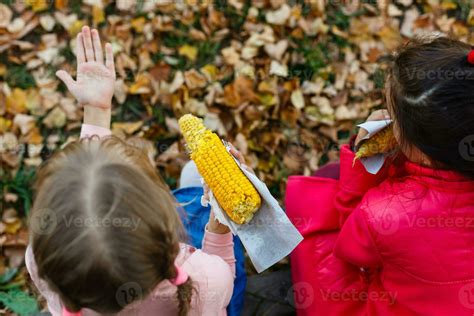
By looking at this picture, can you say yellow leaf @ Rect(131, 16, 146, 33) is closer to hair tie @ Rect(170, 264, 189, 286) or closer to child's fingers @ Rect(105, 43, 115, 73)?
child's fingers @ Rect(105, 43, 115, 73)

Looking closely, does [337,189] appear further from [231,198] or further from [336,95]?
[336,95]

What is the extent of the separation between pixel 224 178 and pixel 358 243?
43 cm

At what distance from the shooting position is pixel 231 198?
1429 millimetres

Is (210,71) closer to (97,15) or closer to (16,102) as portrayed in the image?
(97,15)

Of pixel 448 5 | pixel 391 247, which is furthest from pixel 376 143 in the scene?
pixel 448 5

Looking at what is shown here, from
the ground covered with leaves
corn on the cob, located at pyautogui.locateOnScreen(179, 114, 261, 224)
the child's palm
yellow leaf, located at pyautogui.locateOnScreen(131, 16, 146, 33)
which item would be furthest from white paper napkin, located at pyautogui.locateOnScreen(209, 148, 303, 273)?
yellow leaf, located at pyautogui.locateOnScreen(131, 16, 146, 33)

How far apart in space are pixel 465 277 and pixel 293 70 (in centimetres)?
150

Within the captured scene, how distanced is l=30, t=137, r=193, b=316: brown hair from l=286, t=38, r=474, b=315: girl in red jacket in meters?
0.61

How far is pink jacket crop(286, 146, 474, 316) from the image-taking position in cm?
140

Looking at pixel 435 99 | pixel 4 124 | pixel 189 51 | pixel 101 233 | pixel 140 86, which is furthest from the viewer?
pixel 189 51

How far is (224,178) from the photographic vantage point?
1.46 m

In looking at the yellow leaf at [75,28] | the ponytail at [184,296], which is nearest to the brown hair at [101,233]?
the ponytail at [184,296]

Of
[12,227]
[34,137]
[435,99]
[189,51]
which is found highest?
[435,99]

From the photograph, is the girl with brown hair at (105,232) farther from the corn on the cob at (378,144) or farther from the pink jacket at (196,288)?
the corn on the cob at (378,144)
